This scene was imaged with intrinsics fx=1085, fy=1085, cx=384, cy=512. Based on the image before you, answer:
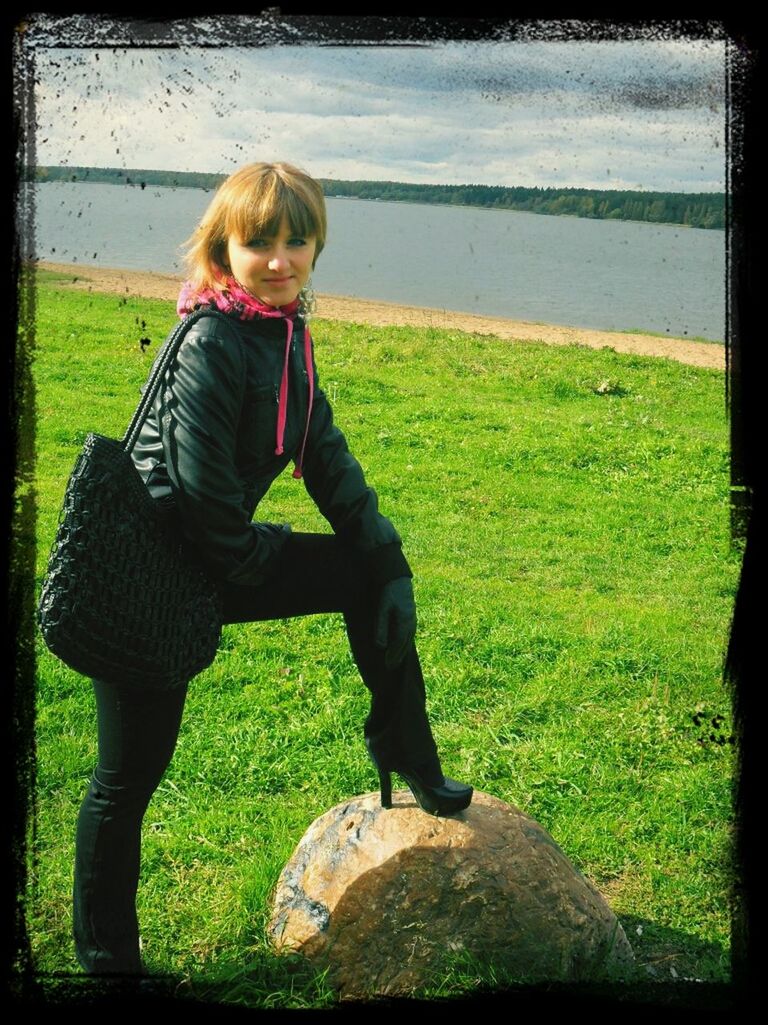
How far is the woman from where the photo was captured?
9.53 ft

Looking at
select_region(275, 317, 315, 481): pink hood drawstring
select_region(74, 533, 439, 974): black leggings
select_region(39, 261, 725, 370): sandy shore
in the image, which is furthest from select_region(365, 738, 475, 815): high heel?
select_region(39, 261, 725, 370): sandy shore

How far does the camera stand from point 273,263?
2947 millimetres

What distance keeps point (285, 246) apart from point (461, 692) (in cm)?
320

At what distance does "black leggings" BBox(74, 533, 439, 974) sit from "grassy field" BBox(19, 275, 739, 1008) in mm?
448

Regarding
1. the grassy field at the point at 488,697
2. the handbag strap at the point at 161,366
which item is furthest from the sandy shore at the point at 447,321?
the handbag strap at the point at 161,366

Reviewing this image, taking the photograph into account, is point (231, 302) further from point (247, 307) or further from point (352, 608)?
point (352, 608)

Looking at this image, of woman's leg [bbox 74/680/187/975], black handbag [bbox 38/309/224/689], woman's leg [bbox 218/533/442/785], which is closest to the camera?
black handbag [bbox 38/309/224/689]

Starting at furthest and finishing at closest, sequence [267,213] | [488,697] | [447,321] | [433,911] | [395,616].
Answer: [447,321], [488,697], [433,911], [395,616], [267,213]

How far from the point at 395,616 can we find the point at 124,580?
81 cm

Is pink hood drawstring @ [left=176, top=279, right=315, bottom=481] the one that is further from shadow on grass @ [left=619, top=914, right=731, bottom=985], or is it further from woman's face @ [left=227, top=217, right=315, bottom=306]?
shadow on grass @ [left=619, top=914, right=731, bottom=985]

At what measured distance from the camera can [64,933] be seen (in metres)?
3.81

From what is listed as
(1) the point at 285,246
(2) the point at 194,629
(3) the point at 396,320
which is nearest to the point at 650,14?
(1) the point at 285,246

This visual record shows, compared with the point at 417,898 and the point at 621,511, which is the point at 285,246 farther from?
the point at 621,511

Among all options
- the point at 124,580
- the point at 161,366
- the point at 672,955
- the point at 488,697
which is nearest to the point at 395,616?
the point at 124,580
